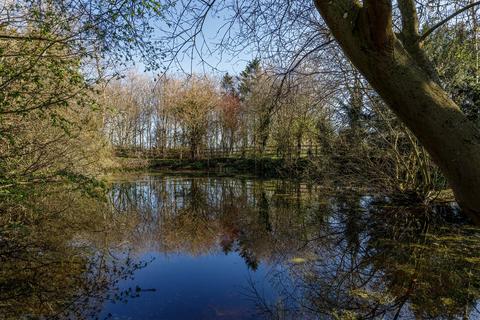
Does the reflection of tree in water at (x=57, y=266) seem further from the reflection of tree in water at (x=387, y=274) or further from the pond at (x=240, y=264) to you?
the reflection of tree in water at (x=387, y=274)

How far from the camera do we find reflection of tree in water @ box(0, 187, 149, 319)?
5.19 meters

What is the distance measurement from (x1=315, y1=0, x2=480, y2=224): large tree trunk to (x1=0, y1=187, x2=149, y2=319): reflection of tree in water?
5.20m

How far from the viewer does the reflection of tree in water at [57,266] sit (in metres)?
5.19

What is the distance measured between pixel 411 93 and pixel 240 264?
6856 millimetres

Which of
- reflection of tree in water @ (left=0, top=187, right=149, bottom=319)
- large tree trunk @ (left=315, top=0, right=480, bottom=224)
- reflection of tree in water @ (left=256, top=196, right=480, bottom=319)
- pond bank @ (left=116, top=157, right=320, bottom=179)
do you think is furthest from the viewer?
pond bank @ (left=116, top=157, right=320, bottom=179)

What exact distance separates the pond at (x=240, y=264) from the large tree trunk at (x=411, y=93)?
4181 millimetres

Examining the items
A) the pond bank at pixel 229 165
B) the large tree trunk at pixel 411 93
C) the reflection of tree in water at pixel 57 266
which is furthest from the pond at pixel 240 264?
the pond bank at pixel 229 165

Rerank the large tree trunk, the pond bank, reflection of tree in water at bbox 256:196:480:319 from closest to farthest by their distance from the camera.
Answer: the large tree trunk → reflection of tree in water at bbox 256:196:480:319 → the pond bank

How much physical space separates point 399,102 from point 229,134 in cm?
3407

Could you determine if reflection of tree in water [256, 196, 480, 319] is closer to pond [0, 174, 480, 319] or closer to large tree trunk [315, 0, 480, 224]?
pond [0, 174, 480, 319]

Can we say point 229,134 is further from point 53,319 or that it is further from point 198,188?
point 53,319

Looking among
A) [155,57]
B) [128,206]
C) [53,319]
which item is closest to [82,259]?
[53,319]

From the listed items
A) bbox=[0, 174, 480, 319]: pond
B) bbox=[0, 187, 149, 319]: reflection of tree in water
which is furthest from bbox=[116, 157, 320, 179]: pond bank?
bbox=[0, 187, 149, 319]: reflection of tree in water

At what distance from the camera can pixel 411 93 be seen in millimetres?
1307
